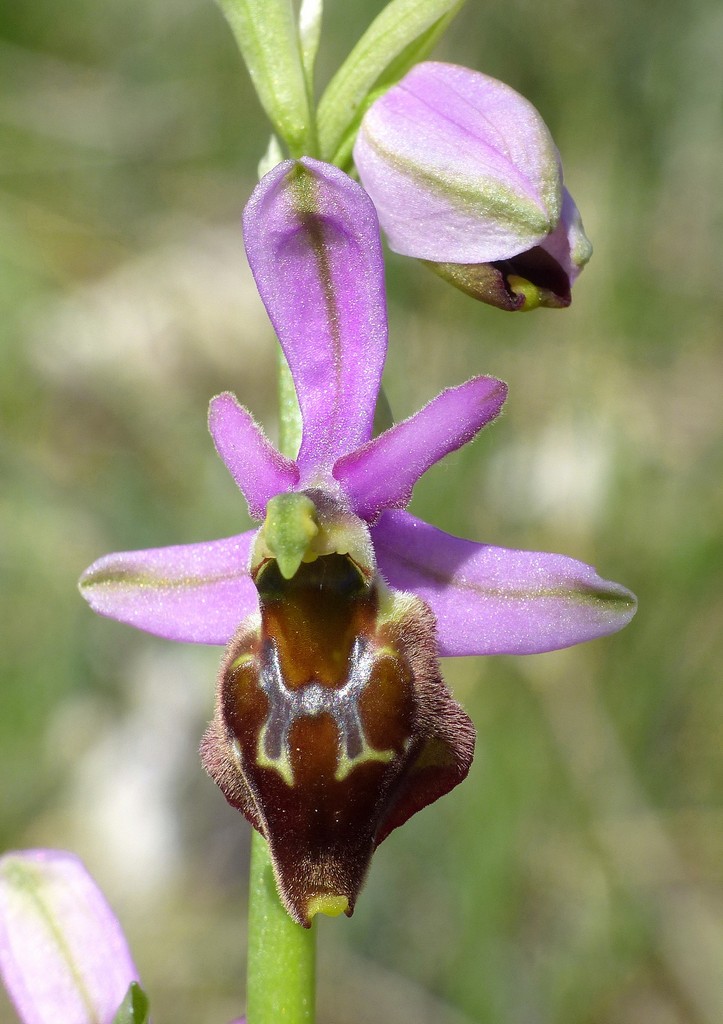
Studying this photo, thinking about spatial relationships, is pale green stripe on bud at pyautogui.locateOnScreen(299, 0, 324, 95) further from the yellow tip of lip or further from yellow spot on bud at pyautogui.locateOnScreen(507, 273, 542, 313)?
the yellow tip of lip

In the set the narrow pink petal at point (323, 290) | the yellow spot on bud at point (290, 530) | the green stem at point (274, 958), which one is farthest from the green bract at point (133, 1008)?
the narrow pink petal at point (323, 290)

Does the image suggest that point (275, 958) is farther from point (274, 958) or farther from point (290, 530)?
point (290, 530)

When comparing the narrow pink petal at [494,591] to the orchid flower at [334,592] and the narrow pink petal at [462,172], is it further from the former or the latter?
the narrow pink petal at [462,172]

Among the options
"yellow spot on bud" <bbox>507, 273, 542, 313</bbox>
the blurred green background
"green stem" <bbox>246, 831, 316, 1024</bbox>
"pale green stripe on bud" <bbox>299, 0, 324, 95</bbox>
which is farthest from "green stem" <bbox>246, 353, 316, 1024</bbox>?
the blurred green background

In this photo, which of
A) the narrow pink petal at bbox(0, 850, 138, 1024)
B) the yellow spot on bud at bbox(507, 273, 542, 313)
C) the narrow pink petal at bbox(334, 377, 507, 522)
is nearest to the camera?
the narrow pink petal at bbox(334, 377, 507, 522)

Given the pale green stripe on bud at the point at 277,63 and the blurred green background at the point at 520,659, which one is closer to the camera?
the pale green stripe on bud at the point at 277,63

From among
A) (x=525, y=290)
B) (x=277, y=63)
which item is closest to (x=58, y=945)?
(x=525, y=290)
